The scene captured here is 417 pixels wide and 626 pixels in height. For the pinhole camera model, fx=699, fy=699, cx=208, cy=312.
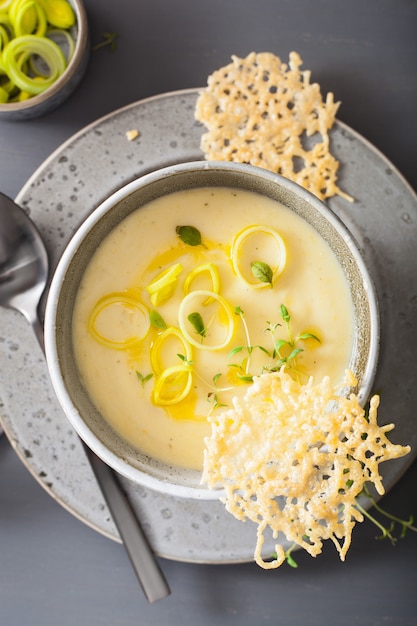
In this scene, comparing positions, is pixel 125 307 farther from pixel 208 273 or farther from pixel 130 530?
pixel 130 530

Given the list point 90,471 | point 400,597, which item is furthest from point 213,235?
point 400,597

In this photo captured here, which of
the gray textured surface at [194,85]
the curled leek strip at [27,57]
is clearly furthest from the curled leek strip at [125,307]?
the curled leek strip at [27,57]

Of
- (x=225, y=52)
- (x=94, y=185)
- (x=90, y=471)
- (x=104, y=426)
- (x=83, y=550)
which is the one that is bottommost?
(x=83, y=550)

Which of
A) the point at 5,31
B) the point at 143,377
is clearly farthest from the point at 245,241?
the point at 5,31

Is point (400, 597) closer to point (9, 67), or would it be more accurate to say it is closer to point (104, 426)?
point (104, 426)

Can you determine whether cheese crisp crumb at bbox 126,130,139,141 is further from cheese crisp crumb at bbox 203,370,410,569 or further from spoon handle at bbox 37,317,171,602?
cheese crisp crumb at bbox 203,370,410,569

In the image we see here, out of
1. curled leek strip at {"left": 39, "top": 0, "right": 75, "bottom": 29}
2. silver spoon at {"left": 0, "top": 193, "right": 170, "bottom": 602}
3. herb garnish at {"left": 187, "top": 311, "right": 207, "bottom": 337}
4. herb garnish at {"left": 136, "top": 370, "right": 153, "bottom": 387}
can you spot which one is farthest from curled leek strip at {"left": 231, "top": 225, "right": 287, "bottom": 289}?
curled leek strip at {"left": 39, "top": 0, "right": 75, "bottom": 29}
